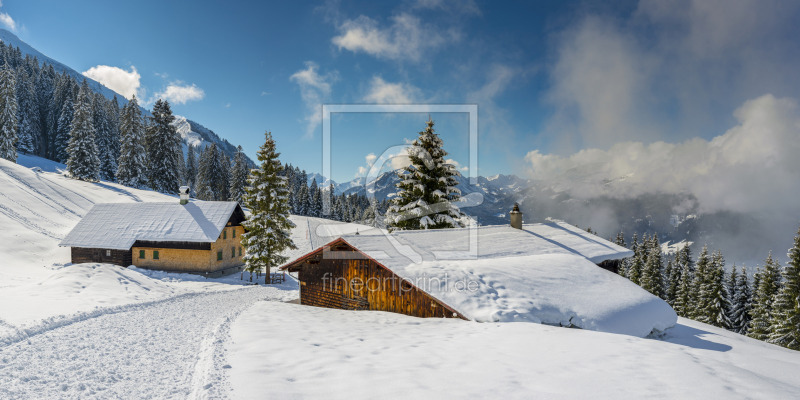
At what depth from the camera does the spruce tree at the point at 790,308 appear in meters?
27.4

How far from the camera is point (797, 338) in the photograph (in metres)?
27.2

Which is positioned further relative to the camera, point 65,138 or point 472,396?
point 65,138

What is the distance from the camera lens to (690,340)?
1109 cm

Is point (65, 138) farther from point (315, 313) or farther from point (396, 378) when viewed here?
point (396, 378)

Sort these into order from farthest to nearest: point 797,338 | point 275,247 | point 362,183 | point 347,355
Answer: point 275,247, point 797,338, point 362,183, point 347,355

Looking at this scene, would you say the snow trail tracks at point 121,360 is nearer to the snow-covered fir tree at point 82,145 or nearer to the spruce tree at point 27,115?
the snow-covered fir tree at point 82,145

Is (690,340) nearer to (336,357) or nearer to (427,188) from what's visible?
(336,357)

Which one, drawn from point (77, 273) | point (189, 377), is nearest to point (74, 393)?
point (189, 377)

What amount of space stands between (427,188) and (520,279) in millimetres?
14269

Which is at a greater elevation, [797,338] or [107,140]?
[107,140]

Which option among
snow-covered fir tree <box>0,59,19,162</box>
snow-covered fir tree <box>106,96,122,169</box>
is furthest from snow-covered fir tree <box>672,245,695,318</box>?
snow-covered fir tree <box>0,59,19,162</box>

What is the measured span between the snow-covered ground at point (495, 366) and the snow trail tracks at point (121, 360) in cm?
77

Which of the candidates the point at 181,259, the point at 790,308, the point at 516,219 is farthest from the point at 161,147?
the point at 790,308

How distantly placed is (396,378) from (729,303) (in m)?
49.1
